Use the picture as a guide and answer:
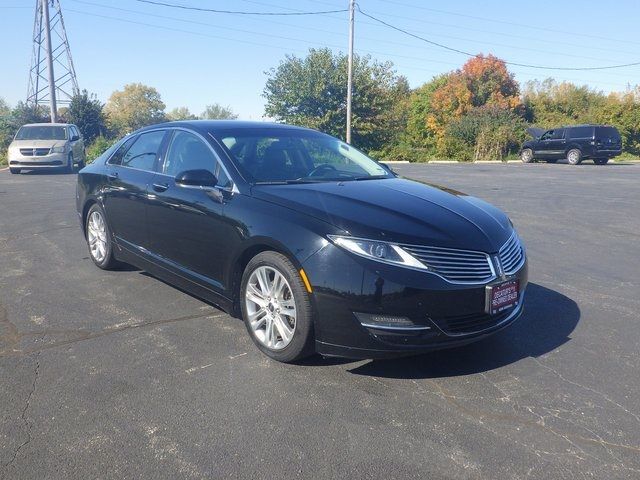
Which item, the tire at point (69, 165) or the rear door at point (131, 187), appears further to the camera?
the tire at point (69, 165)

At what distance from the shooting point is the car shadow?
3.63 meters

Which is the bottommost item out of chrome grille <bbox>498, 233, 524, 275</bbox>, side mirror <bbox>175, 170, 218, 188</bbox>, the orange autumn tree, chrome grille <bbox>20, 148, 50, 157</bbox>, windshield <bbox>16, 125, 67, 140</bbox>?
chrome grille <bbox>498, 233, 524, 275</bbox>

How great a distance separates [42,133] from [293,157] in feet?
60.8

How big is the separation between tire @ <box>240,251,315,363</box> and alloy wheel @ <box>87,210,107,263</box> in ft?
8.57

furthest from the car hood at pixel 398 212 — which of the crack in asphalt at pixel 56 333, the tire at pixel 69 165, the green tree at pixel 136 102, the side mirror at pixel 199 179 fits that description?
the green tree at pixel 136 102

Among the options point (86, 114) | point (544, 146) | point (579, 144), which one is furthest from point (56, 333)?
point (86, 114)

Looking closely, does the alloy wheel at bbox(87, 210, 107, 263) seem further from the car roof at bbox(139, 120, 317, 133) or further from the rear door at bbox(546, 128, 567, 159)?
the rear door at bbox(546, 128, 567, 159)

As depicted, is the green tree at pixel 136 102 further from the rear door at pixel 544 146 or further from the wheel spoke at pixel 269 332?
the wheel spoke at pixel 269 332

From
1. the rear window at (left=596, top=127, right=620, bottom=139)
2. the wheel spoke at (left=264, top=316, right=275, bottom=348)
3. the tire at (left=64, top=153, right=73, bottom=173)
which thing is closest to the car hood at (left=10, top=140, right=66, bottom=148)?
the tire at (left=64, top=153, right=73, bottom=173)

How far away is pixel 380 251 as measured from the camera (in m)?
3.30

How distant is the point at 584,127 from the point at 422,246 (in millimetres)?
27351

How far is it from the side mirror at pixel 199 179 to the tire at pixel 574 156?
26.9 meters

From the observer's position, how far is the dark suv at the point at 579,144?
2670cm

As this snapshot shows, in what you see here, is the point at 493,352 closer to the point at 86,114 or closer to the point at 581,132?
the point at 581,132
